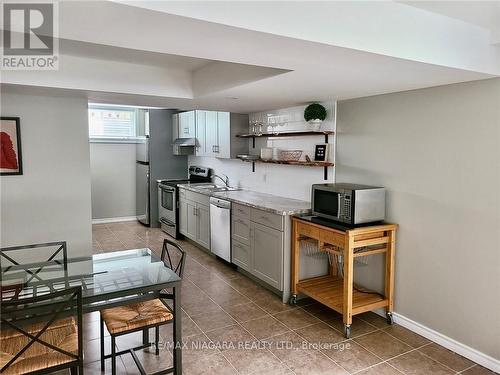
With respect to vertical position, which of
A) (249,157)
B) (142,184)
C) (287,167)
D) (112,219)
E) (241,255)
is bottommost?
(112,219)

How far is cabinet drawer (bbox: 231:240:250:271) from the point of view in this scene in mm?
4266

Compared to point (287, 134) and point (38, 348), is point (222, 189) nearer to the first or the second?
point (287, 134)

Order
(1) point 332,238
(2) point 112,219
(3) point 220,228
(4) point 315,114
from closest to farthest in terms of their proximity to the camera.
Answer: (1) point 332,238 < (4) point 315,114 < (3) point 220,228 < (2) point 112,219

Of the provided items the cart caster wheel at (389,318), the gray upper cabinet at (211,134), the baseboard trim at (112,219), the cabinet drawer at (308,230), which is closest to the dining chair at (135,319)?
the cabinet drawer at (308,230)

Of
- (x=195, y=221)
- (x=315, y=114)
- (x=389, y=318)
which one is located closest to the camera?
(x=389, y=318)

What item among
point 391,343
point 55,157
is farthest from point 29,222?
point 391,343

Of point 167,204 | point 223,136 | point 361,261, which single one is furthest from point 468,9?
point 167,204

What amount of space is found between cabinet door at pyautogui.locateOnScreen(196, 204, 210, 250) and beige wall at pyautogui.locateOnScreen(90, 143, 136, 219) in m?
2.66

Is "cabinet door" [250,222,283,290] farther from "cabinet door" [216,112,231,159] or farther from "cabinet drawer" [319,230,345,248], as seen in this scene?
"cabinet door" [216,112,231,159]

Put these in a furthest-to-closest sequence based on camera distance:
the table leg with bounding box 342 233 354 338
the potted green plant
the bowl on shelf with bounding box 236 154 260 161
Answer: the bowl on shelf with bounding box 236 154 260 161 → the potted green plant → the table leg with bounding box 342 233 354 338

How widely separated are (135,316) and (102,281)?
1.03 ft

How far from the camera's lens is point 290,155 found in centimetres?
438

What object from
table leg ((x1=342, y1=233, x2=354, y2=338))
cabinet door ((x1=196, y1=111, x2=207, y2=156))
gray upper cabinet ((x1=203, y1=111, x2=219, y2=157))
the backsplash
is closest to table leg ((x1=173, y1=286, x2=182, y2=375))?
table leg ((x1=342, y1=233, x2=354, y2=338))

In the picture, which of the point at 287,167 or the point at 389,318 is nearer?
the point at 389,318
